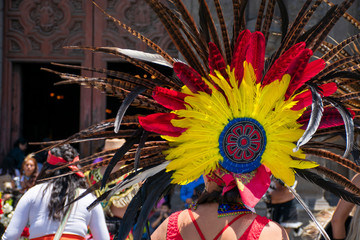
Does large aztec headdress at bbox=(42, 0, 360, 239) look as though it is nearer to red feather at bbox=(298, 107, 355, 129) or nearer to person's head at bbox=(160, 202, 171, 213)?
red feather at bbox=(298, 107, 355, 129)

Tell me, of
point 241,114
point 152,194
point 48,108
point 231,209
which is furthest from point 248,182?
point 48,108

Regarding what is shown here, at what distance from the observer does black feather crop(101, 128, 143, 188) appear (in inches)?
90.3

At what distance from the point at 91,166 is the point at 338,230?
1.74 m

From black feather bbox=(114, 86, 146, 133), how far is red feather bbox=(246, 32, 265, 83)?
17.0 inches

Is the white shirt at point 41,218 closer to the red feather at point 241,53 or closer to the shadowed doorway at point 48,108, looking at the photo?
the red feather at point 241,53

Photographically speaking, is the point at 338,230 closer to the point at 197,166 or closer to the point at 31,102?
the point at 197,166

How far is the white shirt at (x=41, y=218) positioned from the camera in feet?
12.4

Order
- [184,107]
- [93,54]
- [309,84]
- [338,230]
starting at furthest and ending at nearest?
[93,54]
[338,230]
[184,107]
[309,84]

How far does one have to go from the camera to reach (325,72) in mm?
2371

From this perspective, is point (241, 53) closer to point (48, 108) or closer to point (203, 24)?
point (203, 24)

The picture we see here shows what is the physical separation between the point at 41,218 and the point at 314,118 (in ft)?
7.40

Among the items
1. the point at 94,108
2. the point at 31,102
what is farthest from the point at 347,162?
the point at 31,102

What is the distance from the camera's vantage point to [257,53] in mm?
2346

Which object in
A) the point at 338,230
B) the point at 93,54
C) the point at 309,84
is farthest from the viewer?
the point at 93,54
